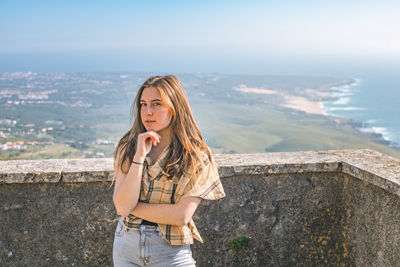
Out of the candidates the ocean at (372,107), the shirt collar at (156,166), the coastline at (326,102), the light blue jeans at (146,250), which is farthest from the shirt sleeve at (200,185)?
the coastline at (326,102)

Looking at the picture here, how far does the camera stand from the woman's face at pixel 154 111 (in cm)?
189

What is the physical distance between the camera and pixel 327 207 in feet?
10.5

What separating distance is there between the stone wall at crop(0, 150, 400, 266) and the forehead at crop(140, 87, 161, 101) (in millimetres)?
1155

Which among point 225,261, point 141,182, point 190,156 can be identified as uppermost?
point 190,156

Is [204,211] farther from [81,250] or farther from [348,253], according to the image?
[348,253]

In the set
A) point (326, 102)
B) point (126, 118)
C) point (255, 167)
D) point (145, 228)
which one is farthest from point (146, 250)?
point (326, 102)

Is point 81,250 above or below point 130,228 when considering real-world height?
below

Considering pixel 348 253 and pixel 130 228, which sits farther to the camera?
pixel 348 253

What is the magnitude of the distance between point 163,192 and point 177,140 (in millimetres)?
270

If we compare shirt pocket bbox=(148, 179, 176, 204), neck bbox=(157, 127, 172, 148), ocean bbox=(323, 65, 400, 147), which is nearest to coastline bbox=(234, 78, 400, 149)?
ocean bbox=(323, 65, 400, 147)

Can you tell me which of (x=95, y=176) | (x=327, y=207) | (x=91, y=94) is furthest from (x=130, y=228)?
(x=91, y=94)

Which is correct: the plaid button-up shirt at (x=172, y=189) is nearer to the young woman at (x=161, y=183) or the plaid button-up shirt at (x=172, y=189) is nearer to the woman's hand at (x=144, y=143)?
the young woman at (x=161, y=183)

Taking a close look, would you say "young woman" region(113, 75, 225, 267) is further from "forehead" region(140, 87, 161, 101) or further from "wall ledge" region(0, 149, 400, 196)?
"wall ledge" region(0, 149, 400, 196)

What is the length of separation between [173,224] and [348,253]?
77.4 inches
